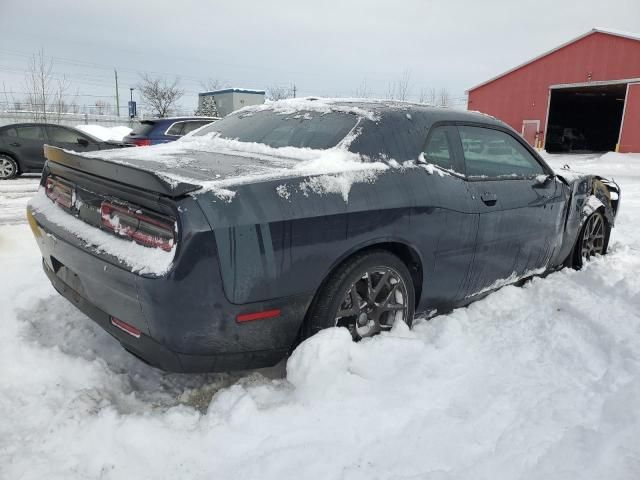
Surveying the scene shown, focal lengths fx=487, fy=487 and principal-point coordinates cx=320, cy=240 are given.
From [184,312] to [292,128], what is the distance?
1.56 metres

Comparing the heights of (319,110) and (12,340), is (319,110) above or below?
above

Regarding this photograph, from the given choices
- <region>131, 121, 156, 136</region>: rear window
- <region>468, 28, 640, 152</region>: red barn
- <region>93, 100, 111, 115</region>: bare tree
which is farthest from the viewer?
<region>93, 100, 111, 115</region>: bare tree

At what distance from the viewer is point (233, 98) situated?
39.5 metres

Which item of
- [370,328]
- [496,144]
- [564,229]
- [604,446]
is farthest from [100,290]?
[564,229]

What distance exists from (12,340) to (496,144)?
11.4ft

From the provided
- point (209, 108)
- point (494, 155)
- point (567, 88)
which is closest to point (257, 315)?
point (494, 155)

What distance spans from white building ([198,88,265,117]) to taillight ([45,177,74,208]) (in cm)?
3762

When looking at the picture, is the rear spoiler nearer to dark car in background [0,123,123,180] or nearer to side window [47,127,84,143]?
dark car in background [0,123,123,180]

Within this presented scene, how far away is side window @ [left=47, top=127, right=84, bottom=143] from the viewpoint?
11266 millimetres

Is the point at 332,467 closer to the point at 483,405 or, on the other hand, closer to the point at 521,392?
the point at 483,405

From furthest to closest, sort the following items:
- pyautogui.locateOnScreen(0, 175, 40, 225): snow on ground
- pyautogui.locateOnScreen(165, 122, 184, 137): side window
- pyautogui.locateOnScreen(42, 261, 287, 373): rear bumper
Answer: pyautogui.locateOnScreen(165, 122, 184, 137): side window → pyautogui.locateOnScreen(0, 175, 40, 225): snow on ground → pyautogui.locateOnScreen(42, 261, 287, 373): rear bumper

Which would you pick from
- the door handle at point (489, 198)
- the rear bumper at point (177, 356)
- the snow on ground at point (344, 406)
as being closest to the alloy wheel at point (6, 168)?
the snow on ground at point (344, 406)

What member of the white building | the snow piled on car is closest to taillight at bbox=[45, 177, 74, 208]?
the snow piled on car

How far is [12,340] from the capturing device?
2.80 meters
